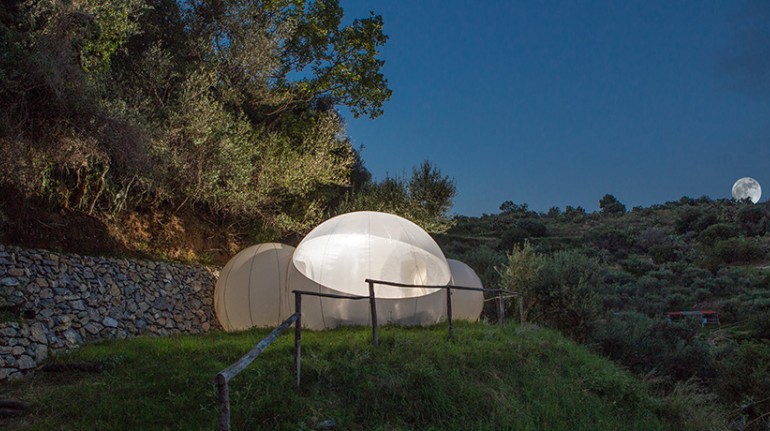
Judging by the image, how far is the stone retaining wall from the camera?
9.05 m

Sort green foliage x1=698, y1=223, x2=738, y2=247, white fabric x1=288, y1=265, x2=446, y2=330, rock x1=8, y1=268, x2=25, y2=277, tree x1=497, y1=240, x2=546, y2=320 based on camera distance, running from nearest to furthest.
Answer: rock x1=8, y1=268, x2=25, y2=277
white fabric x1=288, y1=265, x2=446, y2=330
tree x1=497, y1=240, x2=546, y2=320
green foliage x1=698, y1=223, x2=738, y2=247

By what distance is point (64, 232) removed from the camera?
37.0 ft

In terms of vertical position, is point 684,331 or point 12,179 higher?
point 12,179

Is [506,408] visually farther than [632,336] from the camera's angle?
No

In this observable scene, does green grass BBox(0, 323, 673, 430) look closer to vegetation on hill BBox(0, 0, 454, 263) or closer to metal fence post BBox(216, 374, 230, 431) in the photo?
metal fence post BBox(216, 374, 230, 431)

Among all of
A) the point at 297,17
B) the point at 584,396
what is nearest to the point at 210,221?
the point at 297,17

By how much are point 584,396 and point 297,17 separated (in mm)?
14265

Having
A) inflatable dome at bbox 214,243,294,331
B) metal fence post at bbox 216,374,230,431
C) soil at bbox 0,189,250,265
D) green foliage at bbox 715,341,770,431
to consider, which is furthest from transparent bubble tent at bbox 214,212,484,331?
green foliage at bbox 715,341,770,431

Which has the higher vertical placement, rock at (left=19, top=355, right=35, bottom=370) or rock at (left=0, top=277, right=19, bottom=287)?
rock at (left=0, top=277, right=19, bottom=287)

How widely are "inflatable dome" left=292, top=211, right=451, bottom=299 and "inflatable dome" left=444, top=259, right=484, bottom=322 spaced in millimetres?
1908

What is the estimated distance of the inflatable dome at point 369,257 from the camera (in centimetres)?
1156

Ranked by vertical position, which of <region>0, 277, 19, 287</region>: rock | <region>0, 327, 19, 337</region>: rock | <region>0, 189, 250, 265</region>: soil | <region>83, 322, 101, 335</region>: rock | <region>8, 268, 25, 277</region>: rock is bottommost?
<region>83, 322, 101, 335</region>: rock

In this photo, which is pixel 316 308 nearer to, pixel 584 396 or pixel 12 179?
pixel 584 396

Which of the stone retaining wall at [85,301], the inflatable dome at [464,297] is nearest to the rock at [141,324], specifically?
the stone retaining wall at [85,301]
